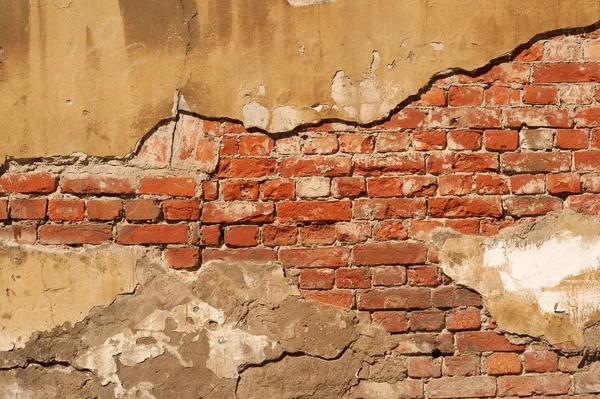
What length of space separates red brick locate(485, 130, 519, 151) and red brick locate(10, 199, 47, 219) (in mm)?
1706

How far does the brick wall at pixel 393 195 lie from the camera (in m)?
2.39

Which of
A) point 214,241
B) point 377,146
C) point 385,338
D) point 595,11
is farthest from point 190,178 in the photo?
point 595,11

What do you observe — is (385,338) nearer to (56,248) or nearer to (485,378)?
(485,378)

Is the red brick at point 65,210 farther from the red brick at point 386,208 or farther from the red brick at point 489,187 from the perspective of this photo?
the red brick at point 489,187

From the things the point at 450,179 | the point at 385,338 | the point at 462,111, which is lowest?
the point at 385,338

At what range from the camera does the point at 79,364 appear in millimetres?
2369

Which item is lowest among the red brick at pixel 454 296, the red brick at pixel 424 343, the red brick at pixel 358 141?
the red brick at pixel 424 343

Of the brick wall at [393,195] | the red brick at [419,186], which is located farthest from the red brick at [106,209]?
the red brick at [419,186]

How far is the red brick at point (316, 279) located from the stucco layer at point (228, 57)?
565mm

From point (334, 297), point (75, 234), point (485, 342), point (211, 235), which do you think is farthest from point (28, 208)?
point (485, 342)

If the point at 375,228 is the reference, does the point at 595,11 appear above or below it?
above

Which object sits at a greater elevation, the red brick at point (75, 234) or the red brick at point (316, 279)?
the red brick at point (75, 234)

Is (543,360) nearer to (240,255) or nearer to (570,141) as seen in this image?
(570,141)

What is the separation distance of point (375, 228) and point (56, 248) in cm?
121
